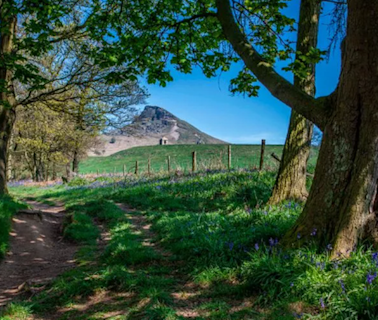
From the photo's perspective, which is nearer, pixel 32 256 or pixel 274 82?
pixel 274 82

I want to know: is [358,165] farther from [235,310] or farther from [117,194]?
[117,194]

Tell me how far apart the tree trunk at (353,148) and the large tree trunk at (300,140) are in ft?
13.7

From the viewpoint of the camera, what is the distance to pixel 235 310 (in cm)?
370

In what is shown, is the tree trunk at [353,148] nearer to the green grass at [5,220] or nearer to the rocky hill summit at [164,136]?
the green grass at [5,220]

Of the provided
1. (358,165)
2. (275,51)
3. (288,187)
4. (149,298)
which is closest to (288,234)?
(358,165)

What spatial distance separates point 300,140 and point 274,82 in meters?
4.10

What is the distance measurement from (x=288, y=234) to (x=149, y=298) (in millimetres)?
2375

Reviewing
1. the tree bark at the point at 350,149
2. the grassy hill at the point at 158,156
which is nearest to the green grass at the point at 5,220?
the tree bark at the point at 350,149

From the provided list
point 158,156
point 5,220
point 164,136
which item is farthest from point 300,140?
point 164,136

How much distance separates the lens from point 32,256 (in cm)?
715

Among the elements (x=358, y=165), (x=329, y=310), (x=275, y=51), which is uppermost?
(x=275, y=51)

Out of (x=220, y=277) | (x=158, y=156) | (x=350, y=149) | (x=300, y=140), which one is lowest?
(x=220, y=277)

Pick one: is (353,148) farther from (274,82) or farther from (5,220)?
(5,220)

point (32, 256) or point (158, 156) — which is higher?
point (158, 156)
